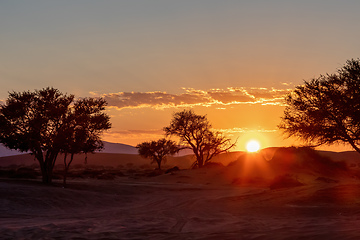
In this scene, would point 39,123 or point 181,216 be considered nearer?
point 181,216

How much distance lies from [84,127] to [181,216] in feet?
62.6

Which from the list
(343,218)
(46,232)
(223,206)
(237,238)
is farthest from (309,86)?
(46,232)

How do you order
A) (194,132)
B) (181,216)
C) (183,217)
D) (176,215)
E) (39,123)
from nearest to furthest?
(183,217)
(181,216)
(176,215)
(39,123)
(194,132)

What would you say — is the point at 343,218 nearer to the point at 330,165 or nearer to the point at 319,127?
the point at 319,127

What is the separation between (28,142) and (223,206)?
18.3 m

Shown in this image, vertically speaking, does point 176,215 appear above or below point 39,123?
below

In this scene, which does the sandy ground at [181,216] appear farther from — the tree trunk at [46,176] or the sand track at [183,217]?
the tree trunk at [46,176]

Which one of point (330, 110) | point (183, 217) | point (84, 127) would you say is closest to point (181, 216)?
point (183, 217)

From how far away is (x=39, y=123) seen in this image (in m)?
33.2

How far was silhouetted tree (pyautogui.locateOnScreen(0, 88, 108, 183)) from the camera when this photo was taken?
3338 cm

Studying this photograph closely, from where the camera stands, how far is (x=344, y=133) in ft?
80.6

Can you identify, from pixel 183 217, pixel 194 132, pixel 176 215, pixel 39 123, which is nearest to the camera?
pixel 183 217

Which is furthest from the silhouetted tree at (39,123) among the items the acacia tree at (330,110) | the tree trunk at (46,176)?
the acacia tree at (330,110)

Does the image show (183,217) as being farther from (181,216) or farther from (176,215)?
(176,215)
